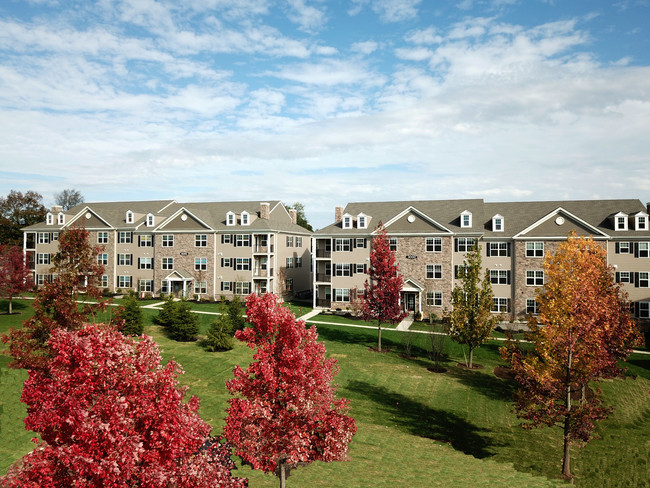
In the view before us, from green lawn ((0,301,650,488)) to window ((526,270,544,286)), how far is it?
11418 mm

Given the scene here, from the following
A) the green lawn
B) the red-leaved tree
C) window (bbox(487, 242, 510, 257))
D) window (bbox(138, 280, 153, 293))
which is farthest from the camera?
window (bbox(138, 280, 153, 293))

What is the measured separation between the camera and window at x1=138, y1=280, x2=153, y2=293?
56.2 m

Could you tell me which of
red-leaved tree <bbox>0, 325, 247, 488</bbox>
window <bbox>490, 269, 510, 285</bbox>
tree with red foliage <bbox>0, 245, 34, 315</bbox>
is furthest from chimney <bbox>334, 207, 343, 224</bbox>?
red-leaved tree <bbox>0, 325, 247, 488</bbox>

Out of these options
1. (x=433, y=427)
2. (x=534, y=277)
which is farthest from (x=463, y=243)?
(x=433, y=427)

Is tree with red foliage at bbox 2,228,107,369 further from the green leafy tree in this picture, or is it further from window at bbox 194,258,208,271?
window at bbox 194,258,208,271

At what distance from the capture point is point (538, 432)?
2272 cm

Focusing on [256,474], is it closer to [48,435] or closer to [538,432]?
[48,435]

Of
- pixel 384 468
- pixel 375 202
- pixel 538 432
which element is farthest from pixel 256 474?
pixel 375 202

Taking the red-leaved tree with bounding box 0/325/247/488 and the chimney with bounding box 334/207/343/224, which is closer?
the red-leaved tree with bounding box 0/325/247/488

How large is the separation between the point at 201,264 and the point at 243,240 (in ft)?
20.2

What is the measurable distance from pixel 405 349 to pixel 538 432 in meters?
14.1

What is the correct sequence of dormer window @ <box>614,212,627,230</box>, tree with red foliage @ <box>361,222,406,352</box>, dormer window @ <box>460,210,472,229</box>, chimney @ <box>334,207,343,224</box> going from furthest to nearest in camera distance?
chimney @ <box>334,207,343,224</box> → dormer window @ <box>460,210,472,229</box> → dormer window @ <box>614,212,627,230</box> → tree with red foliage @ <box>361,222,406,352</box>

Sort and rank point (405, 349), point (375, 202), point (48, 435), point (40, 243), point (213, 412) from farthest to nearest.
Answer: point (40, 243)
point (375, 202)
point (405, 349)
point (213, 412)
point (48, 435)

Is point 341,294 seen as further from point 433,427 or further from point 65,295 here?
point 65,295
